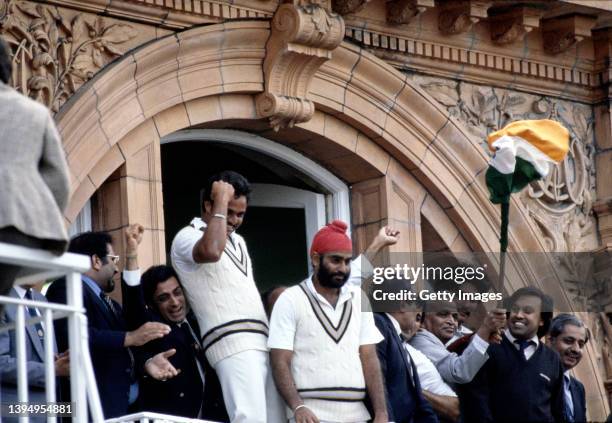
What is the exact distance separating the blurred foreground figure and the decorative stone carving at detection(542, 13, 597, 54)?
6.83 metres

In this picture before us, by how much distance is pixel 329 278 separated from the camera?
10.2 metres

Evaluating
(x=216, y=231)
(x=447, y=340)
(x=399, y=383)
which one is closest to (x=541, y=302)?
(x=447, y=340)

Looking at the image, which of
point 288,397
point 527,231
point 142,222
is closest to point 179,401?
point 288,397

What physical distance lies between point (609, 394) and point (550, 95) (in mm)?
2206

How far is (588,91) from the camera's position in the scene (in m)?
14.4

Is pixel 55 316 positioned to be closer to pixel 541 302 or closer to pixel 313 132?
pixel 541 302

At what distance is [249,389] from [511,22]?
15.4 ft

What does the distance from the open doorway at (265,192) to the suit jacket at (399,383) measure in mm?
2465

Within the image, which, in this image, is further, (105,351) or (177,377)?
(177,377)

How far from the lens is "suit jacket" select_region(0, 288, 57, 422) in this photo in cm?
869

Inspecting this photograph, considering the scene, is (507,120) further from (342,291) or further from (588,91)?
(342,291)

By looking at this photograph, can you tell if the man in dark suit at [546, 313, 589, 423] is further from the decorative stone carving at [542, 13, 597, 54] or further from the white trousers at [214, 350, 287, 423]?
the decorative stone carving at [542, 13, 597, 54]

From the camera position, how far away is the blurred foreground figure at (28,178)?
7621 mm
